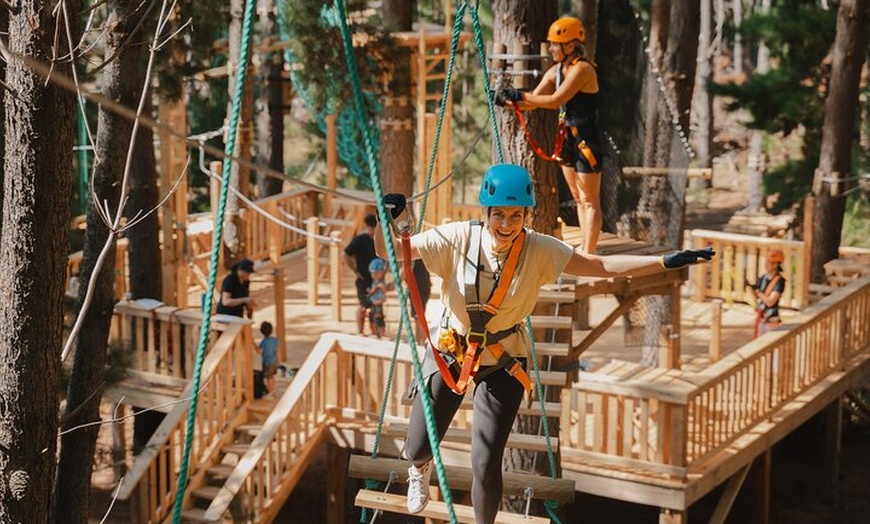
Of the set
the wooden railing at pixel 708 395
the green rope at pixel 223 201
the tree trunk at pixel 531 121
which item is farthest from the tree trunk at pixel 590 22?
the green rope at pixel 223 201

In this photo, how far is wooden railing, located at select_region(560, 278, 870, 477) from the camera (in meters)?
9.80

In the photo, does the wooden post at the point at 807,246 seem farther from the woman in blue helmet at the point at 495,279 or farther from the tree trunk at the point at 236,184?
the woman in blue helmet at the point at 495,279

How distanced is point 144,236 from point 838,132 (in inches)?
323

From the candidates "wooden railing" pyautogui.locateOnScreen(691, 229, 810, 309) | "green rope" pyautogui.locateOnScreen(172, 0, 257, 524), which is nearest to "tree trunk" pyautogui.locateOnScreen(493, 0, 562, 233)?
"green rope" pyautogui.locateOnScreen(172, 0, 257, 524)

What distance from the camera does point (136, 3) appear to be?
30.2 ft

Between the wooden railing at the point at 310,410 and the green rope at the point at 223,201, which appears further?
the wooden railing at the point at 310,410

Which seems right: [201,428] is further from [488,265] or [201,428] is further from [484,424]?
[488,265]

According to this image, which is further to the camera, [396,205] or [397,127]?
[397,127]

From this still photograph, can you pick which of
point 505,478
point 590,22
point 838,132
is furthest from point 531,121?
point 838,132

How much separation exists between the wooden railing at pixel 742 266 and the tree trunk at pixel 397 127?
3504mm

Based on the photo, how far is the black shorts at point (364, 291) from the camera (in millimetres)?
13336

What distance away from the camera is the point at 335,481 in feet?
36.9

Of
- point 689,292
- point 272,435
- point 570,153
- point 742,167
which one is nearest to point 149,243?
point 272,435

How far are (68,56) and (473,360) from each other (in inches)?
90.0
